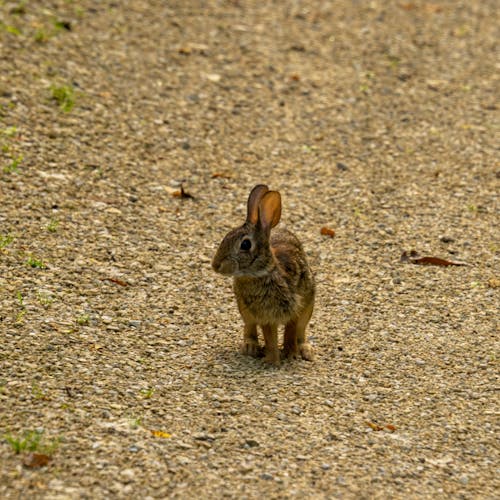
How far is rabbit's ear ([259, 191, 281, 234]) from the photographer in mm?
6312

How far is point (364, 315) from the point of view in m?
7.27

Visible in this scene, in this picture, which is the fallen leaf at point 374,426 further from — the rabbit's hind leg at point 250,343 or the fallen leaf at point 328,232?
the fallen leaf at point 328,232

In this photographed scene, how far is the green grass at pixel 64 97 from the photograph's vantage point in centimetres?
967

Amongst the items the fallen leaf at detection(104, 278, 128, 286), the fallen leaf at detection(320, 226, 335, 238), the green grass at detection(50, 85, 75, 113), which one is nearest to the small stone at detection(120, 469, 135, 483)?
the fallen leaf at detection(104, 278, 128, 286)

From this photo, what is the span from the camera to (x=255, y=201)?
6.31 metres

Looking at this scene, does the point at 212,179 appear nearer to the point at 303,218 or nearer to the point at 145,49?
the point at 303,218

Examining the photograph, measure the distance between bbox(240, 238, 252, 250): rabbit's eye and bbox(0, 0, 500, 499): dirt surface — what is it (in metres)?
0.71

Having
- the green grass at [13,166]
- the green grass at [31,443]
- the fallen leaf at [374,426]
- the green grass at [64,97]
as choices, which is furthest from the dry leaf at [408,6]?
the green grass at [31,443]

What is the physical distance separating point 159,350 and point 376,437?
1.50m

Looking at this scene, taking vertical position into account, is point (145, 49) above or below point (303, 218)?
above

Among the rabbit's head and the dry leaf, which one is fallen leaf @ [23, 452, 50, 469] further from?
the dry leaf

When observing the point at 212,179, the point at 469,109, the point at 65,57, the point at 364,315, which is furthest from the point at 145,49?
the point at 364,315

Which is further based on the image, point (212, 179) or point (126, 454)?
point (212, 179)

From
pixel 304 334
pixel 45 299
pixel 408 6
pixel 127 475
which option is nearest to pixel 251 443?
pixel 127 475
